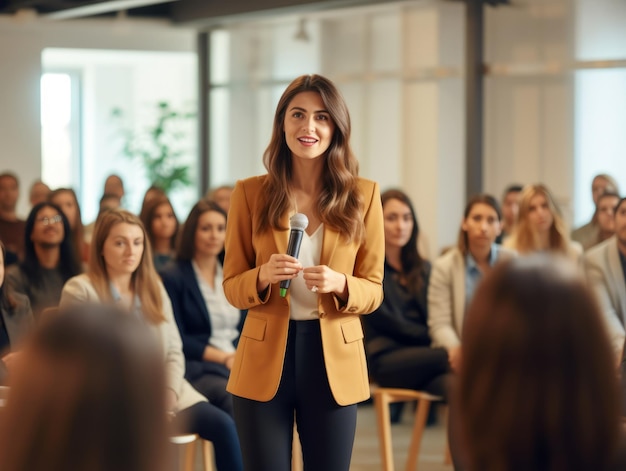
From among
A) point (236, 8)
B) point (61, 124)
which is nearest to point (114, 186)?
point (236, 8)

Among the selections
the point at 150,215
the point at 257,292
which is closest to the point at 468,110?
the point at 150,215

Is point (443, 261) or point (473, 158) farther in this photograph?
point (473, 158)

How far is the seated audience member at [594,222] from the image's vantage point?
693cm

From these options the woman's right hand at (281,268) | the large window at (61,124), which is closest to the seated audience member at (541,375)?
the woman's right hand at (281,268)

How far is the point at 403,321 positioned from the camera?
5.10 metres

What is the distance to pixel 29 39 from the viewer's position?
11.4 meters

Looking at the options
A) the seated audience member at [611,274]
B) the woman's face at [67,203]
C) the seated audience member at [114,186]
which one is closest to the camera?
the seated audience member at [611,274]

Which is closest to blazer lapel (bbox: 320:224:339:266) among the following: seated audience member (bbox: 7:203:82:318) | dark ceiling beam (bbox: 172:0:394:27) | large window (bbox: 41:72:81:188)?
seated audience member (bbox: 7:203:82:318)

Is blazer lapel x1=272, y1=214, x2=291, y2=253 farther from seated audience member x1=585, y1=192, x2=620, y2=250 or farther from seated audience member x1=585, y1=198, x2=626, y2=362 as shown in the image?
seated audience member x1=585, y1=192, x2=620, y2=250

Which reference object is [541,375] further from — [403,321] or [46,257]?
[46,257]

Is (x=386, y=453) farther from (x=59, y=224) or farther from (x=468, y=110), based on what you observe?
(x=468, y=110)

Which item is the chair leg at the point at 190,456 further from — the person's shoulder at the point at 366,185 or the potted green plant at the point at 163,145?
the potted green plant at the point at 163,145

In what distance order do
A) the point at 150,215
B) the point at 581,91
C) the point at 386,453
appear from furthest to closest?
the point at 581,91, the point at 150,215, the point at 386,453

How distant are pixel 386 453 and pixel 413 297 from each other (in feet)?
2.66
